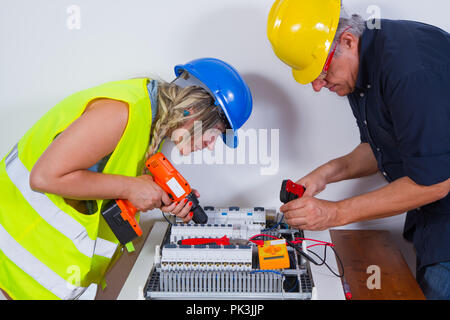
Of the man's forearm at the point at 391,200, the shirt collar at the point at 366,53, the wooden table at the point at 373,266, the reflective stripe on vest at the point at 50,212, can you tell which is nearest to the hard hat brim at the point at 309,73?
the shirt collar at the point at 366,53

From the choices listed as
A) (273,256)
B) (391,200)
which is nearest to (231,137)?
(273,256)

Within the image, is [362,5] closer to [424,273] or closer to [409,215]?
[409,215]

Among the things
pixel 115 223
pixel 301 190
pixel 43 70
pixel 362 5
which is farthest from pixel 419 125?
pixel 43 70

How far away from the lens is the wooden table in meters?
1.35

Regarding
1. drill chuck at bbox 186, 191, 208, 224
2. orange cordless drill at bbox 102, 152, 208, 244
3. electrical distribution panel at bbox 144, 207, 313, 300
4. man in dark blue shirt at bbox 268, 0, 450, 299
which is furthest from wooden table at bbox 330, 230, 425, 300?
orange cordless drill at bbox 102, 152, 208, 244

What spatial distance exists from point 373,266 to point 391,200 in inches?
Answer: 15.0

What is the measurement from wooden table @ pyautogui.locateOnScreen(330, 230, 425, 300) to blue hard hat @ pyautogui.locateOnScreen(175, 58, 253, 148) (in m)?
0.61

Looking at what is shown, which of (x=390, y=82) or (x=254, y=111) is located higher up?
(x=390, y=82)

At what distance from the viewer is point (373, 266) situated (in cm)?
150

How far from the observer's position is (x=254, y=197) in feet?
6.17

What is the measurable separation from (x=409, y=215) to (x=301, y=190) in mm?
391

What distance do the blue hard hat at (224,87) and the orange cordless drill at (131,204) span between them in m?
0.25
